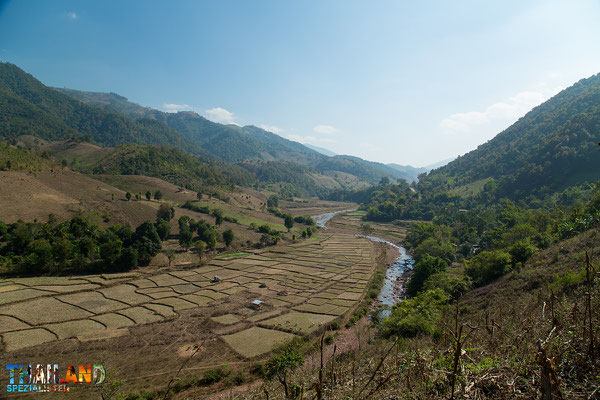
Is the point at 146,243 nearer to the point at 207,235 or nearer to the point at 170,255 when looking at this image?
the point at 170,255

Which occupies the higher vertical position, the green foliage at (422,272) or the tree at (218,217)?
the tree at (218,217)

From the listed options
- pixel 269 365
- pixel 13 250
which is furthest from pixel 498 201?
pixel 13 250

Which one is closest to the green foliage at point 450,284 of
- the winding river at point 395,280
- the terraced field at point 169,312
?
the winding river at point 395,280

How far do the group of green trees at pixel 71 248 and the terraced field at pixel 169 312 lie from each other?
297 cm

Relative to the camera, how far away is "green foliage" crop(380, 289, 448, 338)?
79.2 feet

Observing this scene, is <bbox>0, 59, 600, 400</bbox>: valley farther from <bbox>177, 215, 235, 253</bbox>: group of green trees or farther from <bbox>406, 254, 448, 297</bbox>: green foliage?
<bbox>177, 215, 235, 253</bbox>: group of green trees

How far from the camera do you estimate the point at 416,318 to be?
83.7 ft

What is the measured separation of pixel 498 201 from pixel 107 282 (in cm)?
12201

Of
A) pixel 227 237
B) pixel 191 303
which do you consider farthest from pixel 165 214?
pixel 191 303

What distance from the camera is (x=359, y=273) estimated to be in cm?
5569

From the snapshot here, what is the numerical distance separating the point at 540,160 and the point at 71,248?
484 feet

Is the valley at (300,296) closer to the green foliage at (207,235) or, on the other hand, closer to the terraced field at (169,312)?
the terraced field at (169,312)

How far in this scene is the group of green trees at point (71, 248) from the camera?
134 feet

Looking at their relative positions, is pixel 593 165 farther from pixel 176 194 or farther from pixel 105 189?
pixel 105 189
